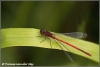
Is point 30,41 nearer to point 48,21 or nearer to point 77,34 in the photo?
point 48,21

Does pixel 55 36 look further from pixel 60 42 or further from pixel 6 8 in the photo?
pixel 6 8

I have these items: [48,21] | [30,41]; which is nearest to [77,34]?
[48,21]

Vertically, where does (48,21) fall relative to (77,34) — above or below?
above

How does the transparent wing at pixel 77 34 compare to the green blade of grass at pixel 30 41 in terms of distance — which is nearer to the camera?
the green blade of grass at pixel 30 41

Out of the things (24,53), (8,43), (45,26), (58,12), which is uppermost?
(58,12)

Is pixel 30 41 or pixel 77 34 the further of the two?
pixel 77 34

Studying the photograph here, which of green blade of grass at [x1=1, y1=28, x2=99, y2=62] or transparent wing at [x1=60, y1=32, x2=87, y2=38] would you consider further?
transparent wing at [x1=60, y1=32, x2=87, y2=38]

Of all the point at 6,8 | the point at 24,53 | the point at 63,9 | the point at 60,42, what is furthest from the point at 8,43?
the point at 63,9

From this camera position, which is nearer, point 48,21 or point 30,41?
point 30,41
